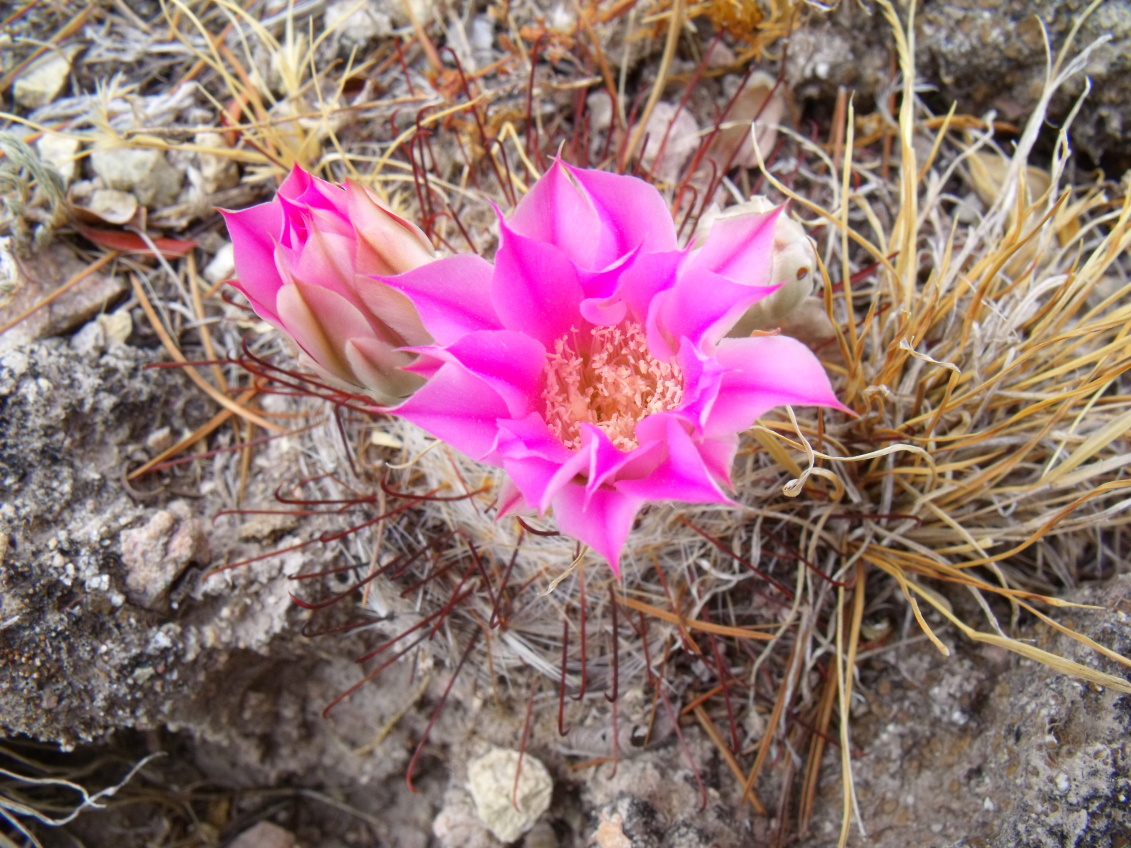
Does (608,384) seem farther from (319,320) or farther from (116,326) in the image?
(116,326)

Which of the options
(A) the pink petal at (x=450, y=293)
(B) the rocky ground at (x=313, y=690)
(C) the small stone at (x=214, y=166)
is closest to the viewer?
(A) the pink petal at (x=450, y=293)

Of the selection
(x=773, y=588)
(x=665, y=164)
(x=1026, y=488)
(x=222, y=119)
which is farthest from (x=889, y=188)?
(x=222, y=119)

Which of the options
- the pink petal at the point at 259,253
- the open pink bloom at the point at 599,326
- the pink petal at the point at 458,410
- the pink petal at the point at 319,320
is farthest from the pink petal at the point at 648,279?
the pink petal at the point at 259,253

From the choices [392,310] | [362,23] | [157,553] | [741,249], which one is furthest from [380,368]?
[362,23]

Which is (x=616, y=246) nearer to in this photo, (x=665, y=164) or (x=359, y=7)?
(x=665, y=164)

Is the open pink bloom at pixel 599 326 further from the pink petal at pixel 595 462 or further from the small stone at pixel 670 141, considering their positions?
the small stone at pixel 670 141

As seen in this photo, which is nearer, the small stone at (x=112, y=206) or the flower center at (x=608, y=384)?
the flower center at (x=608, y=384)
